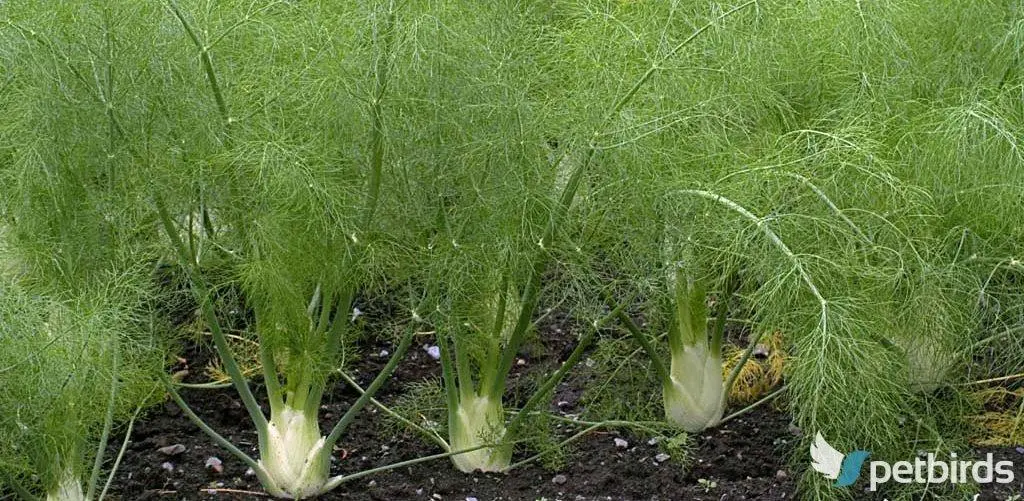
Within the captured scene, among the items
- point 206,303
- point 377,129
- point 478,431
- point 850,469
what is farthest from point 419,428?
point 850,469

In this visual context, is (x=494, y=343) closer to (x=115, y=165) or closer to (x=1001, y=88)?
(x=115, y=165)

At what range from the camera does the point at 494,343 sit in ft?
14.2

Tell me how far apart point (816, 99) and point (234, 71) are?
1796 millimetres

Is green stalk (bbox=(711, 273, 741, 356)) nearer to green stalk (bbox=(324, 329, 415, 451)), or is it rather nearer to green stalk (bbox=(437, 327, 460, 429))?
green stalk (bbox=(437, 327, 460, 429))

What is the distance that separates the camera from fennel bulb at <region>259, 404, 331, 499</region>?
4195 millimetres

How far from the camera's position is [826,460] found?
3854 millimetres

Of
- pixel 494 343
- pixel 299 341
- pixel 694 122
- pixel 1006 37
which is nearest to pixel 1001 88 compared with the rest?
pixel 1006 37

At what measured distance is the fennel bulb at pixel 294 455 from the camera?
420cm

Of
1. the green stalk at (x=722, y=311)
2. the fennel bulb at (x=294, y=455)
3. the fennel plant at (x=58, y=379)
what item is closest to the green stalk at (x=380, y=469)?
the fennel bulb at (x=294, y=455)

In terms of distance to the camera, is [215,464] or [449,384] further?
[215,464]

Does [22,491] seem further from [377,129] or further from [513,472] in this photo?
[513,472]

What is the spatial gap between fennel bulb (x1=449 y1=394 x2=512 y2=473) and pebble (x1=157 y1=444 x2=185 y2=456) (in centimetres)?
92

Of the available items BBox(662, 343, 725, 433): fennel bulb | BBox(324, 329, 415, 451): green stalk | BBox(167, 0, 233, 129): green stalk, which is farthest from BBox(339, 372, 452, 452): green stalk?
BBox(167, 0, 233, 129): green stalk

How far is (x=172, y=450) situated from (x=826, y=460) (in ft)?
6.87
